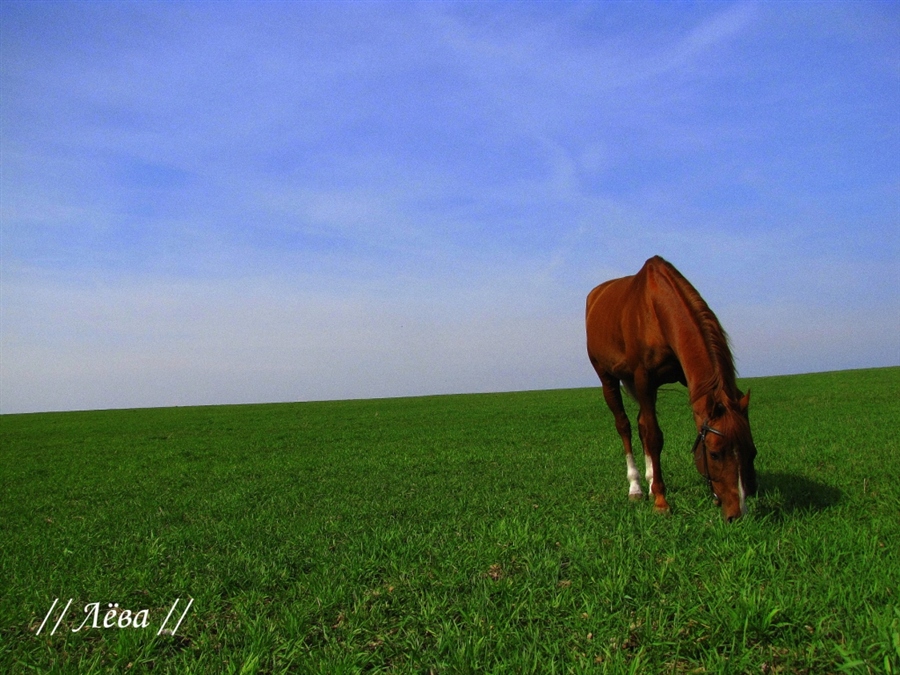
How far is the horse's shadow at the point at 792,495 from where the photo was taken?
6617 millimetres

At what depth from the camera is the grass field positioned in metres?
3.85

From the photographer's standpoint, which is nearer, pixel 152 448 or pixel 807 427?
pixel 807 427

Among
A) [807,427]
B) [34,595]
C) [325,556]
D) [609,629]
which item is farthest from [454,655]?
[807,427]

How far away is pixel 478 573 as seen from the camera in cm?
506

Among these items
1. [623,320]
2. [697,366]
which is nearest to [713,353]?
[697,366]

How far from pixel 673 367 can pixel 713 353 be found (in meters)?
1.15

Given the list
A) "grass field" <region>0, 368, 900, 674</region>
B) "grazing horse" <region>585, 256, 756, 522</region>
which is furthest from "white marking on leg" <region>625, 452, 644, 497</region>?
"grass field" <region>0, 368, 900, 674</region>

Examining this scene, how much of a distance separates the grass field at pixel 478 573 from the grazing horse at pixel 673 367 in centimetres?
51

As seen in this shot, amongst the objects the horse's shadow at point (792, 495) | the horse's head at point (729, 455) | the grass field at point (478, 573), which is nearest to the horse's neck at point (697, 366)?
the horse's head at point (729, 455)

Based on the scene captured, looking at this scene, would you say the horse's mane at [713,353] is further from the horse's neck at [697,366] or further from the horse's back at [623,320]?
the horse's back at [623,320]

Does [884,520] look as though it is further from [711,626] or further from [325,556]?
[325,556]

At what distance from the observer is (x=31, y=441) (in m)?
26.0

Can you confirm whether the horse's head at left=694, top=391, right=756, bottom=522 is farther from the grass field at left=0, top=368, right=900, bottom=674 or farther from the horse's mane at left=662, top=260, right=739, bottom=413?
the grass field at left=0, top=368, right=900, bottom=674

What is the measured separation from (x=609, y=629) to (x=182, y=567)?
4.12 metres
